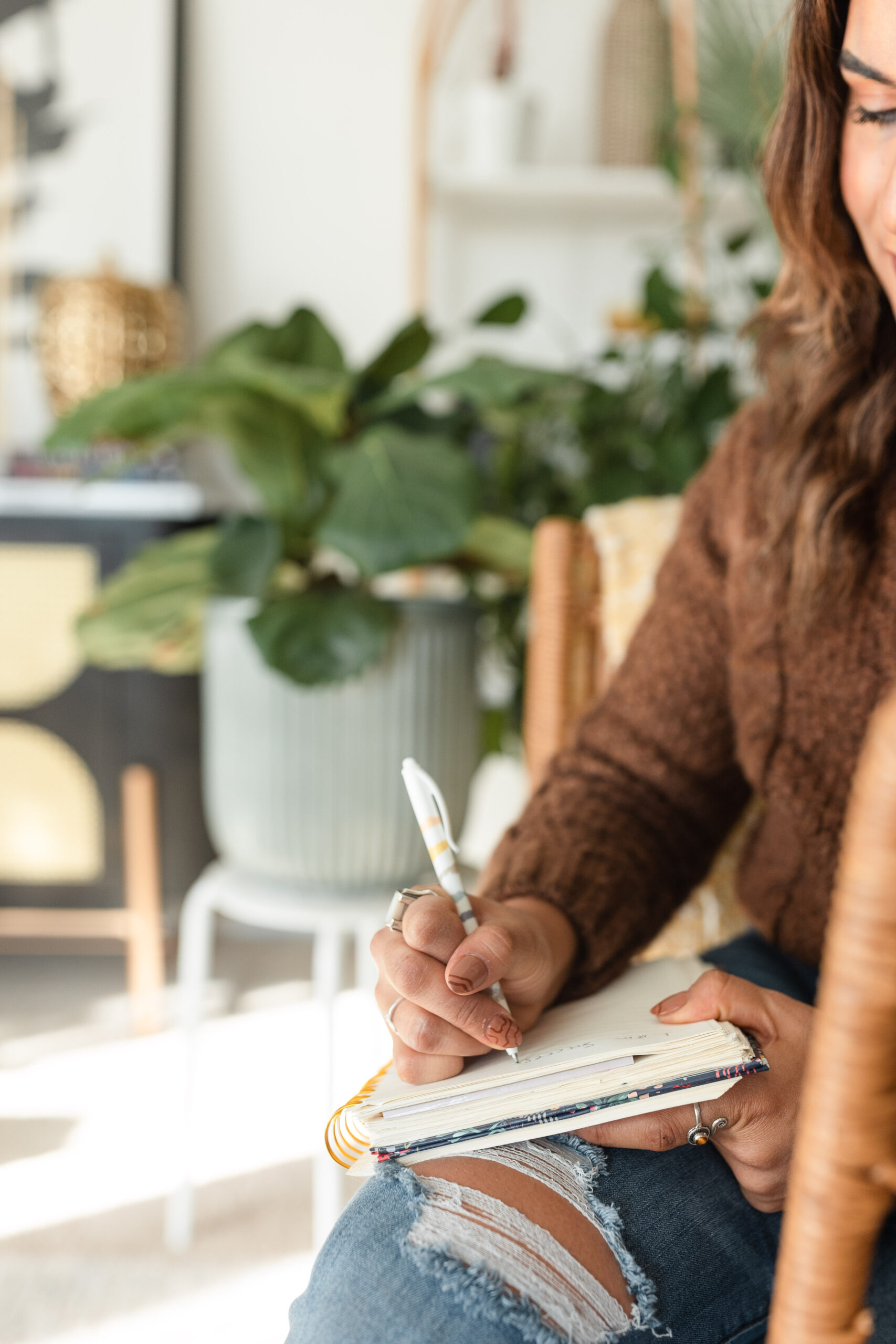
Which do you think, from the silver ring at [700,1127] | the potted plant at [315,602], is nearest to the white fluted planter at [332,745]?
the potted plant at [315,602]

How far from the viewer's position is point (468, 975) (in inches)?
20.3

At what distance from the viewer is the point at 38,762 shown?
68.4 inches

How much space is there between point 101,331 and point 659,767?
1380 millimetres

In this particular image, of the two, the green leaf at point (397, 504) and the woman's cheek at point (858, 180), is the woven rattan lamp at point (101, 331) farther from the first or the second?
the woman's cheek at point (858, 180)

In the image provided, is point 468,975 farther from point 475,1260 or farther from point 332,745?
point 332,745

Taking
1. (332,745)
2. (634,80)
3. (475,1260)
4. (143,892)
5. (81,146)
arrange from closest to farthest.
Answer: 1. (475,1260)
2. (332,745)
3. (143,892)
4. (634,80)
5. (81,146)

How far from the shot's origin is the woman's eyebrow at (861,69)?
1.98 feet

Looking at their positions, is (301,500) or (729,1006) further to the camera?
(301,500)

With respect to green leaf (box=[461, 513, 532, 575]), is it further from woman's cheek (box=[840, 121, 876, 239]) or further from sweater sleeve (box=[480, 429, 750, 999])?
woman's cheek (box=[840, 121, 876, 239])

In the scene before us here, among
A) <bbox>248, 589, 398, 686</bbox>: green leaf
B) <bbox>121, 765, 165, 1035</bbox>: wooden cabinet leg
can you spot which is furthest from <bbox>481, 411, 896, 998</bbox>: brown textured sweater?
<bbox>121, 765, 165, 1035</bbox>: wooden cabinet leg

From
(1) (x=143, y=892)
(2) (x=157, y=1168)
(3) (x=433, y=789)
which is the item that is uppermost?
(3) (x=433, y=789)

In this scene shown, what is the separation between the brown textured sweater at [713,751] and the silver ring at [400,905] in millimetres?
132

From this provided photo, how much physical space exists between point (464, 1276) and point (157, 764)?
140cm

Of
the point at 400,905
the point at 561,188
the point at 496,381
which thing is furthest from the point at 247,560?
the point at 561,188
